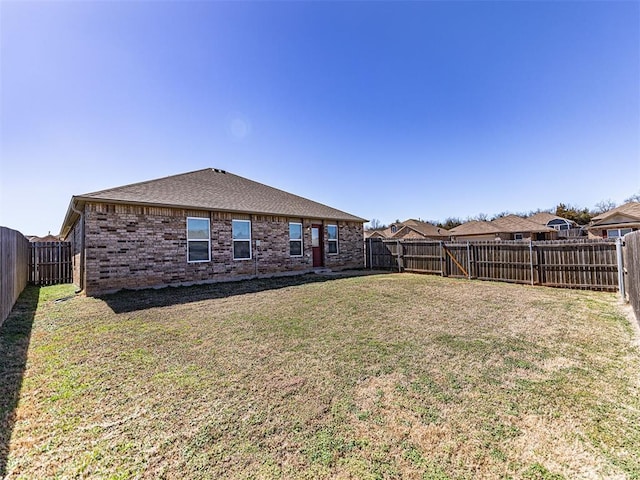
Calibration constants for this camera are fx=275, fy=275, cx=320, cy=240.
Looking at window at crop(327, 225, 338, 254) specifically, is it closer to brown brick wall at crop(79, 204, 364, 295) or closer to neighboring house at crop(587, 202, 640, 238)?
brown brick wall at crop(79, 204, 364, 295)

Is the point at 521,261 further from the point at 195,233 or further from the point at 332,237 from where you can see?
the point at 195,233

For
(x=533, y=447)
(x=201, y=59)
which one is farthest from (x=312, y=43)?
(x=533, y=447)

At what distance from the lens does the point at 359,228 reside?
16203mm

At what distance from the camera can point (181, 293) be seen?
8344 millimetres

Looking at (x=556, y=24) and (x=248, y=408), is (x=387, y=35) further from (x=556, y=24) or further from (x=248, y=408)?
(x=248, y=408)

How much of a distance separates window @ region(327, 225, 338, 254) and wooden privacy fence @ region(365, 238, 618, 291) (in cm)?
323

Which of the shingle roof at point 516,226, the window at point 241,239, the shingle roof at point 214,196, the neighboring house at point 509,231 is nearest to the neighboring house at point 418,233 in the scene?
the neighboring house at point 509,231

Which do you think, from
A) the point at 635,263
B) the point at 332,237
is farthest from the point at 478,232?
the point at 635,263

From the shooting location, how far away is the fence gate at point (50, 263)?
1192cm

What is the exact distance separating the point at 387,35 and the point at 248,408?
37.8ft

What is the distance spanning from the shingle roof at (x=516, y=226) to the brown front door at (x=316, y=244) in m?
23.6

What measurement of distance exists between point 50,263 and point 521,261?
1954 cm

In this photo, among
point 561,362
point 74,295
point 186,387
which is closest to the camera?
point 186,387

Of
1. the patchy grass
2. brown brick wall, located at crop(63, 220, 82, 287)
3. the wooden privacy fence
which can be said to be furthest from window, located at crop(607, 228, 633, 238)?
brown brick wall, located at crop(63, 220, 82, 287)
